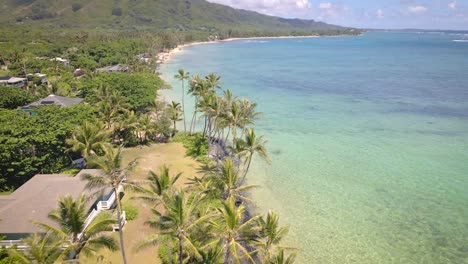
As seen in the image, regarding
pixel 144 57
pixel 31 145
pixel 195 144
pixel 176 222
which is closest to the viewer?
pixel 176 222

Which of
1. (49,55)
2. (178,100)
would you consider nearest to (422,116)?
(178,100)

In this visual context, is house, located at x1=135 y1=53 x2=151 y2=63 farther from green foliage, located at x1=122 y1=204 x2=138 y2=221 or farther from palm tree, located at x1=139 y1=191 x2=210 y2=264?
palm tree, located at x1=139 y1=191 x2=210 y2=264

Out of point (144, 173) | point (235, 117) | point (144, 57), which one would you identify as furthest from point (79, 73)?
point (235, 117)

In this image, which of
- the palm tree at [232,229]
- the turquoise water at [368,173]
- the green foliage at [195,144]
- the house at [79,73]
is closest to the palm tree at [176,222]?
the palm tree at [232,229]

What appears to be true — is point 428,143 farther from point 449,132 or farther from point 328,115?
point 328,115

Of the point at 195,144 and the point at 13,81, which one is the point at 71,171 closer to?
the point at 195,144

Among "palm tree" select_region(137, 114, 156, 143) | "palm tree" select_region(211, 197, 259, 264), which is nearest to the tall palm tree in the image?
"palm tree" select_region(211, 197, 259, 264)
